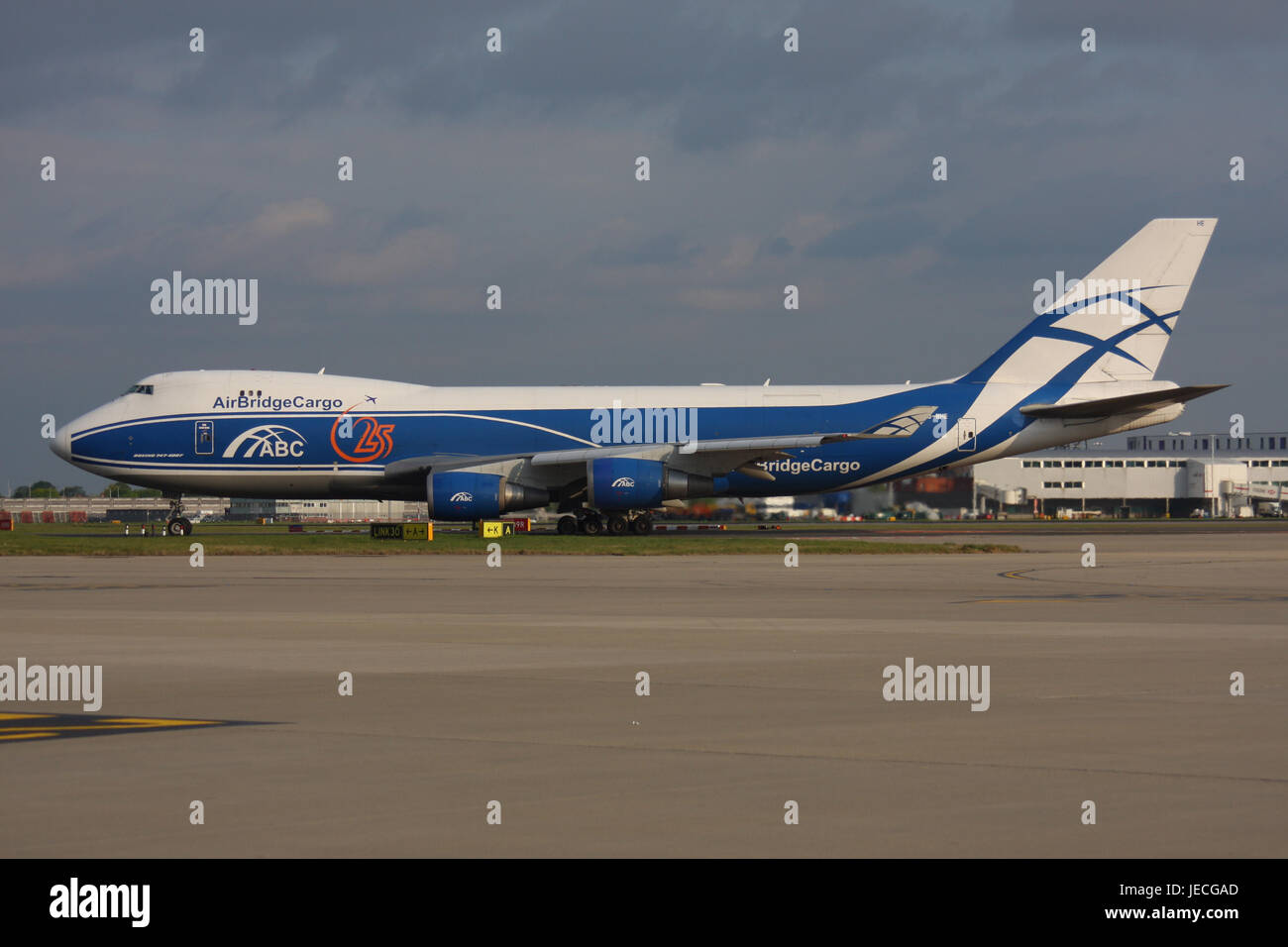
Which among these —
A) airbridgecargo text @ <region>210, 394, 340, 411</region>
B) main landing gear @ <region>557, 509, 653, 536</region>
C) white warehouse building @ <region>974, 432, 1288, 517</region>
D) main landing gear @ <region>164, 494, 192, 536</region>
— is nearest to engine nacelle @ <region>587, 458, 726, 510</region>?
main landing gear @ <region>557, 509, 653, 536</region>

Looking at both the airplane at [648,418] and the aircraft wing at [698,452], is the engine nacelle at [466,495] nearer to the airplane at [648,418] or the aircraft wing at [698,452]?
the aircraft wing at [698,452]

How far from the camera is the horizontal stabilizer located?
1868 inches

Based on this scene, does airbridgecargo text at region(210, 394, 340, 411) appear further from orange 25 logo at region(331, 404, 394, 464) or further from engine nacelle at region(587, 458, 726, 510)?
engine nacelle at region(587, 458, 726, 510)

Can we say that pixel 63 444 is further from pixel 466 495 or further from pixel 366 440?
pixel 466 495

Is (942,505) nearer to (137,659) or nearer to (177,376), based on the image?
(177,376)

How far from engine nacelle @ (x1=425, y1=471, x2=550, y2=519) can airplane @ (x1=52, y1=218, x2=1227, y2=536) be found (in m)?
2.52

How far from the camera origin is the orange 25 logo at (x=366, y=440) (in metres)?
49.8

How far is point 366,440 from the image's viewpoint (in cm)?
4975

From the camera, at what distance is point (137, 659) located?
14.8 metres

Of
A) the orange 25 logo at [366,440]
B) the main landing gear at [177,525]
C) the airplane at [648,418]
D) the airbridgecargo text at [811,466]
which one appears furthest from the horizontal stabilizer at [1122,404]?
the main landing gear at [177,525]

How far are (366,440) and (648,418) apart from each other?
10287mm

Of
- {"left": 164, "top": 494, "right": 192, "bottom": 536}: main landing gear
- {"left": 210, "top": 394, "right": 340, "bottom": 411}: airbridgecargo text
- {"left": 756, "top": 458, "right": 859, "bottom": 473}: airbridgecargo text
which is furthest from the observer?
{"left": 210, "top": 394, "right": 340, "bottom": 411}: airbridgecargo text
